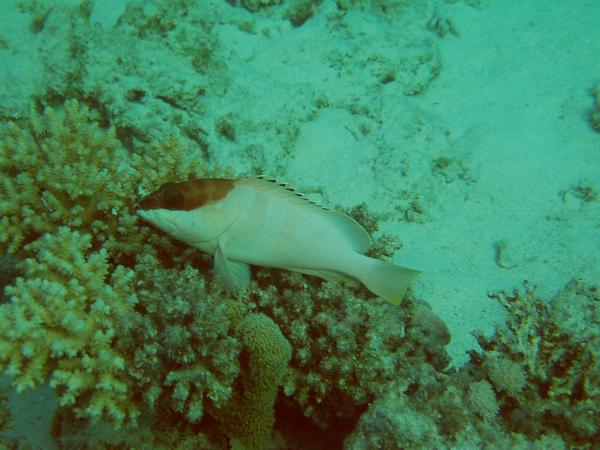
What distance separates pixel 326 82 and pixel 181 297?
480cm

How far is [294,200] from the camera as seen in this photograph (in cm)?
292

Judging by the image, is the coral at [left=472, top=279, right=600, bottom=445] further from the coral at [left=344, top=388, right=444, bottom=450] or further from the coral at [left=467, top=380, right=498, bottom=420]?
the coral at [left=344, top=388, right=444, bottom=450]

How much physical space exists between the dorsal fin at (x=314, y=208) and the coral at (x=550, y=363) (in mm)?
1491

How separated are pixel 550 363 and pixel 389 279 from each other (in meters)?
1.76

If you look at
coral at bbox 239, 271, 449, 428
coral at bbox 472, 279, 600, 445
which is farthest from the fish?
coral at bbox 472, 279, 600, 445

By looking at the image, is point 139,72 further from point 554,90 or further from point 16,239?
point 554,90

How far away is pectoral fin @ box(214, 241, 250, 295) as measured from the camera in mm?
2762

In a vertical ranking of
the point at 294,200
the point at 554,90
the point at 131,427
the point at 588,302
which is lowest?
the point at 131,427

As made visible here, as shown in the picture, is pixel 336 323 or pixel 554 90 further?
pixel 554 90

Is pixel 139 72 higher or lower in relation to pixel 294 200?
lower

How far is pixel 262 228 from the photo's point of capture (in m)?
2.85

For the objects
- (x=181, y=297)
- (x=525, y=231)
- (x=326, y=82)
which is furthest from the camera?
(x=326, y=82)

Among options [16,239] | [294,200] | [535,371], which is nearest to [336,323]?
[294,200]

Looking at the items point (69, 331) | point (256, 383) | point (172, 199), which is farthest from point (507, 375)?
point (69, 331)
